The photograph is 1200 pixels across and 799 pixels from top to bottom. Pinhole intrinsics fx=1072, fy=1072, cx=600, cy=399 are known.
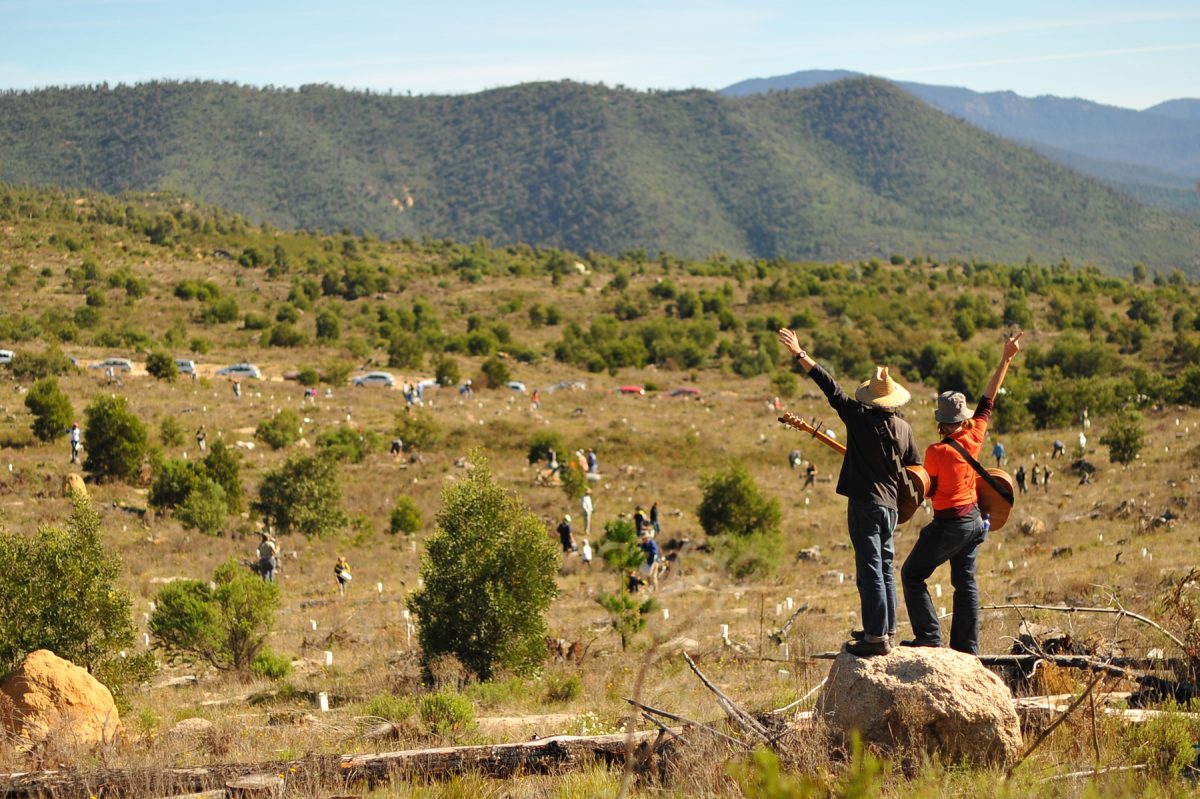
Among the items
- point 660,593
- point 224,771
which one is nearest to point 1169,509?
point 660,593

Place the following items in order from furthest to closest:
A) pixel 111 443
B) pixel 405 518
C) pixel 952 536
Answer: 1. pixel 111 443
2. pixel 405 518
3. pixel 952 536

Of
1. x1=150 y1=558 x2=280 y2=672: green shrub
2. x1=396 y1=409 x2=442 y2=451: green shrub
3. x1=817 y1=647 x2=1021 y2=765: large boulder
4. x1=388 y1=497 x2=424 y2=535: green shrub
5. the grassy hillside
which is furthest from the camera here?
x1=396 y1=409 x2=442 y2=451: green shrub

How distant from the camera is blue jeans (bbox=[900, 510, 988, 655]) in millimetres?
6230

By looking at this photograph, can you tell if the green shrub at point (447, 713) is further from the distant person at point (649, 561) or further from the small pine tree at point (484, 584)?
the distant person at point (649, 561)

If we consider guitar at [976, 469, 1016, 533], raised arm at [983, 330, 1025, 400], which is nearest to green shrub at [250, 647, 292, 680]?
guitar at [976, 469, 1016, 533]

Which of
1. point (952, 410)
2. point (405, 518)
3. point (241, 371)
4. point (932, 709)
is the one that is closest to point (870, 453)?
point (952, 410)

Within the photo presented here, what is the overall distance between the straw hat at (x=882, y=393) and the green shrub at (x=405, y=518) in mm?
20492

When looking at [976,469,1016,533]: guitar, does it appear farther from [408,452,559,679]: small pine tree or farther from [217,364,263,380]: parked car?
[217,364,263,380]: parked car

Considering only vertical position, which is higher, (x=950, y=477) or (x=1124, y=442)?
(x=950, y=477)

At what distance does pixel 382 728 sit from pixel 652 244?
145 meters

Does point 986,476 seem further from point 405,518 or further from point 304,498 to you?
point 304,498

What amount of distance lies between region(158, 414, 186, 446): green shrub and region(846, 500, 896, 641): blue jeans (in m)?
28.9

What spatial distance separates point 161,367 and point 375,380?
29.5ft

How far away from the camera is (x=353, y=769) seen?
6.16 meters
